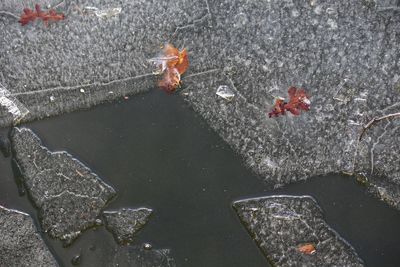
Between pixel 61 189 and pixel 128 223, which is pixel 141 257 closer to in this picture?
pixel 128 223

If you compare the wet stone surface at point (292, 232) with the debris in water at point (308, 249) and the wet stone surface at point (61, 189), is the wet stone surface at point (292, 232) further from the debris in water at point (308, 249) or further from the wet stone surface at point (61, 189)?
the wet stone surface at point (61, 189)

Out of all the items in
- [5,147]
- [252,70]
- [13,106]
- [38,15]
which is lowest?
[5,147]

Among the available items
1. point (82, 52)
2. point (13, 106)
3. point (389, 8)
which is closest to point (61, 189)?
point (13, 106)

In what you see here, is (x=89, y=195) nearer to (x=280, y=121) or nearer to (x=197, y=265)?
(x=197, y=265)

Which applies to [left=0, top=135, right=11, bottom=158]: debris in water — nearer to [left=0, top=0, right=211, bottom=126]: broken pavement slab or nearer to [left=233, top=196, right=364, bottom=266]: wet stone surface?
[left=0, top=0, right=211, bottom=126]: broken pavement slab

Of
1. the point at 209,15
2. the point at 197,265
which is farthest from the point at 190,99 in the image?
the point at 197,265

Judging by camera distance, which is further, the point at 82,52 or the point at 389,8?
the point at 82,52

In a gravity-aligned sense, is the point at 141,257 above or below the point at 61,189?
below
